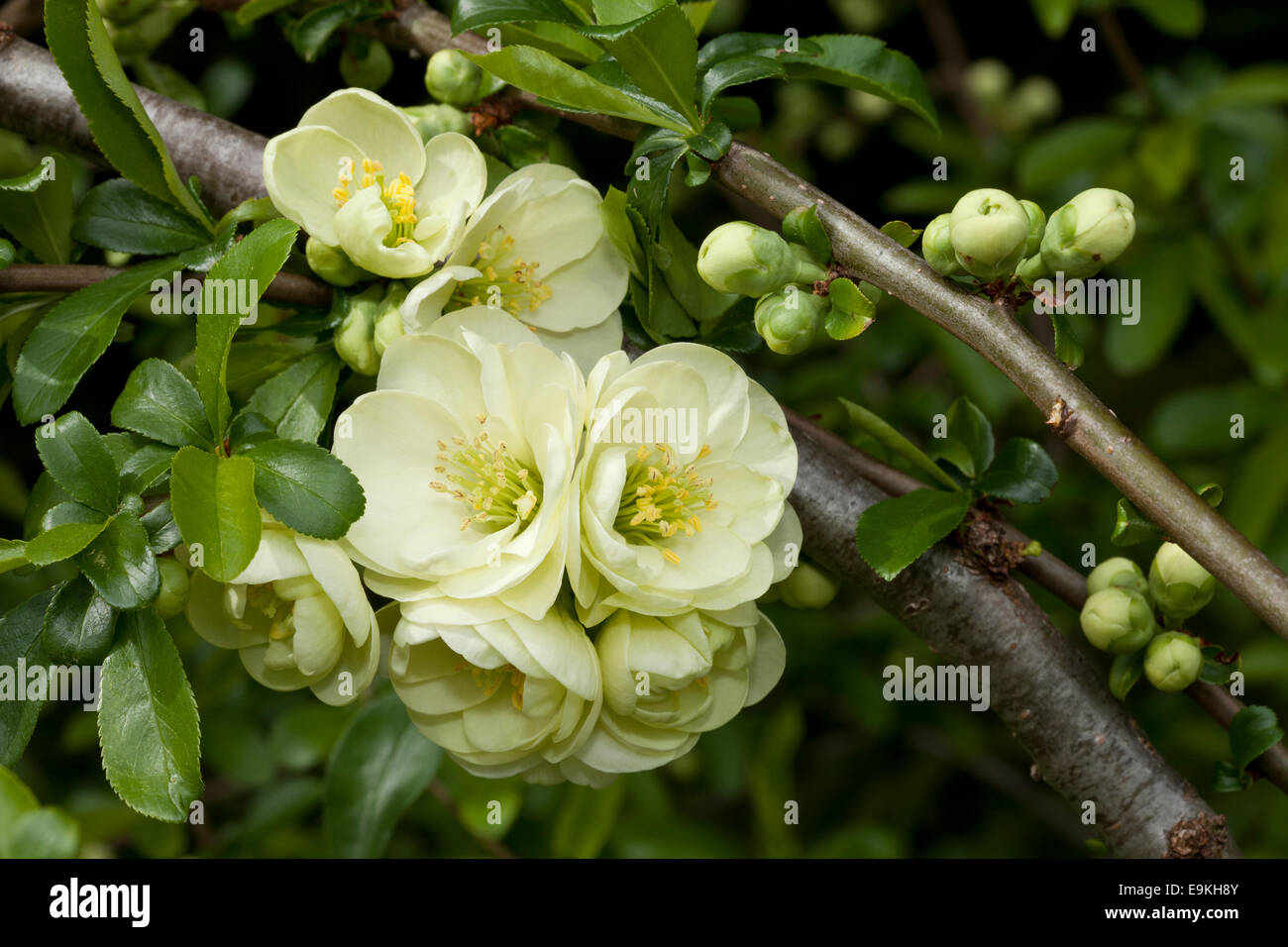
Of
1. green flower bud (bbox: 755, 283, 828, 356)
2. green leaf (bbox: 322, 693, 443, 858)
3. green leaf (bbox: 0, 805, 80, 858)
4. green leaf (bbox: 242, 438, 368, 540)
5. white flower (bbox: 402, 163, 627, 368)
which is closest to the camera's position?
green leaf (bbox: 0, 805, 80, 858)

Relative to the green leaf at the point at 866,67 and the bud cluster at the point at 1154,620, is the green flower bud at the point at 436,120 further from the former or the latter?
the bud cluster at the point at 1154,620

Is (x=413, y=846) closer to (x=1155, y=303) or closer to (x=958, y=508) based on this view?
(x=958, y=508)

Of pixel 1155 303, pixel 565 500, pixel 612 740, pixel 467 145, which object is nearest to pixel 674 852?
pixel 612 740

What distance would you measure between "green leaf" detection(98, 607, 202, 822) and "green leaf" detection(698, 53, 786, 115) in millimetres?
613

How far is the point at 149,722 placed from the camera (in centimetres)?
86

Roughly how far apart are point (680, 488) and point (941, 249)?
0.28 metres

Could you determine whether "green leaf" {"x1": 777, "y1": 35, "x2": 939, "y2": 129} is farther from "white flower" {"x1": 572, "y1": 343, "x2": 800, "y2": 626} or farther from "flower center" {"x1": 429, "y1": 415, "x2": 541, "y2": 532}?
"flower center" {"x1": 429, "y1": 415, "x2": 541, "y2": 532}

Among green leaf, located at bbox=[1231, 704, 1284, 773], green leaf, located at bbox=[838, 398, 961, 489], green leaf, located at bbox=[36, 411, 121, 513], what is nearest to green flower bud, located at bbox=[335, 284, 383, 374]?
green leaf, located at bbox=[36, 411, 121, 513]

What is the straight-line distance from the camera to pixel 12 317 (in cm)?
100

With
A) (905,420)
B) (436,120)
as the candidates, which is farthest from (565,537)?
(905,420)

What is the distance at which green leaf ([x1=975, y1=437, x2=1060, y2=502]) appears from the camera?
105cm

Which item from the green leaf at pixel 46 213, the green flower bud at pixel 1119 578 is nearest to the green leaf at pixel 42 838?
the green leaf at pixel 46 213

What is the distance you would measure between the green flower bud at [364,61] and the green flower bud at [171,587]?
0.64 metres

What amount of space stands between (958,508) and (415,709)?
50cm
